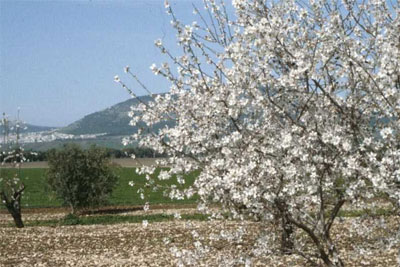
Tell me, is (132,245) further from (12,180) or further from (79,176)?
(79,176)

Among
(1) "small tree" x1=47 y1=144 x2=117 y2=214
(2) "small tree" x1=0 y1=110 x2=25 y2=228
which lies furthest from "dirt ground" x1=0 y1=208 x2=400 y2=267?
(1) "small tree" x1=47 y1=144 x2=117 y2=214

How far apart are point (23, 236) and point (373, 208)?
15.6 meters

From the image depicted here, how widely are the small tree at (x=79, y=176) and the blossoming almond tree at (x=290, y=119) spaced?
24328mm

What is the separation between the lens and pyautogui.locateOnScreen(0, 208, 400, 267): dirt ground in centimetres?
1180

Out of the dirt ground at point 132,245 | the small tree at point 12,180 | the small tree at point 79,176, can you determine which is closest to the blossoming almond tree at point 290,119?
the dirt ground at point 132,245

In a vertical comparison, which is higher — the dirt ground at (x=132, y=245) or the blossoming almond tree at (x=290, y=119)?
the blossoming almond tree at (x=290, y=119)

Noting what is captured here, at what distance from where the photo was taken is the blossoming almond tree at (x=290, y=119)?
217 inches

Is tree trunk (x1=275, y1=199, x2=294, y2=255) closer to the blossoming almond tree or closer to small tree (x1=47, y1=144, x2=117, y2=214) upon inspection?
the blossoming almond tree

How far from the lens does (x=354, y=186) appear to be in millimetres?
5465

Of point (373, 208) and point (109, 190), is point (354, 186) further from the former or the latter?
point (109, 190)

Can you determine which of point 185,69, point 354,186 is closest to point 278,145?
point 354,186

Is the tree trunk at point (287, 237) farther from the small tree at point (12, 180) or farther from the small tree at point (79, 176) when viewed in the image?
the small tree at point (79, 176)

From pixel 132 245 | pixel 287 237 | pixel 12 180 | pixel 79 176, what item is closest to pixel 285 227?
pixel 287 237

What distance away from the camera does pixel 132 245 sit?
1591cm
